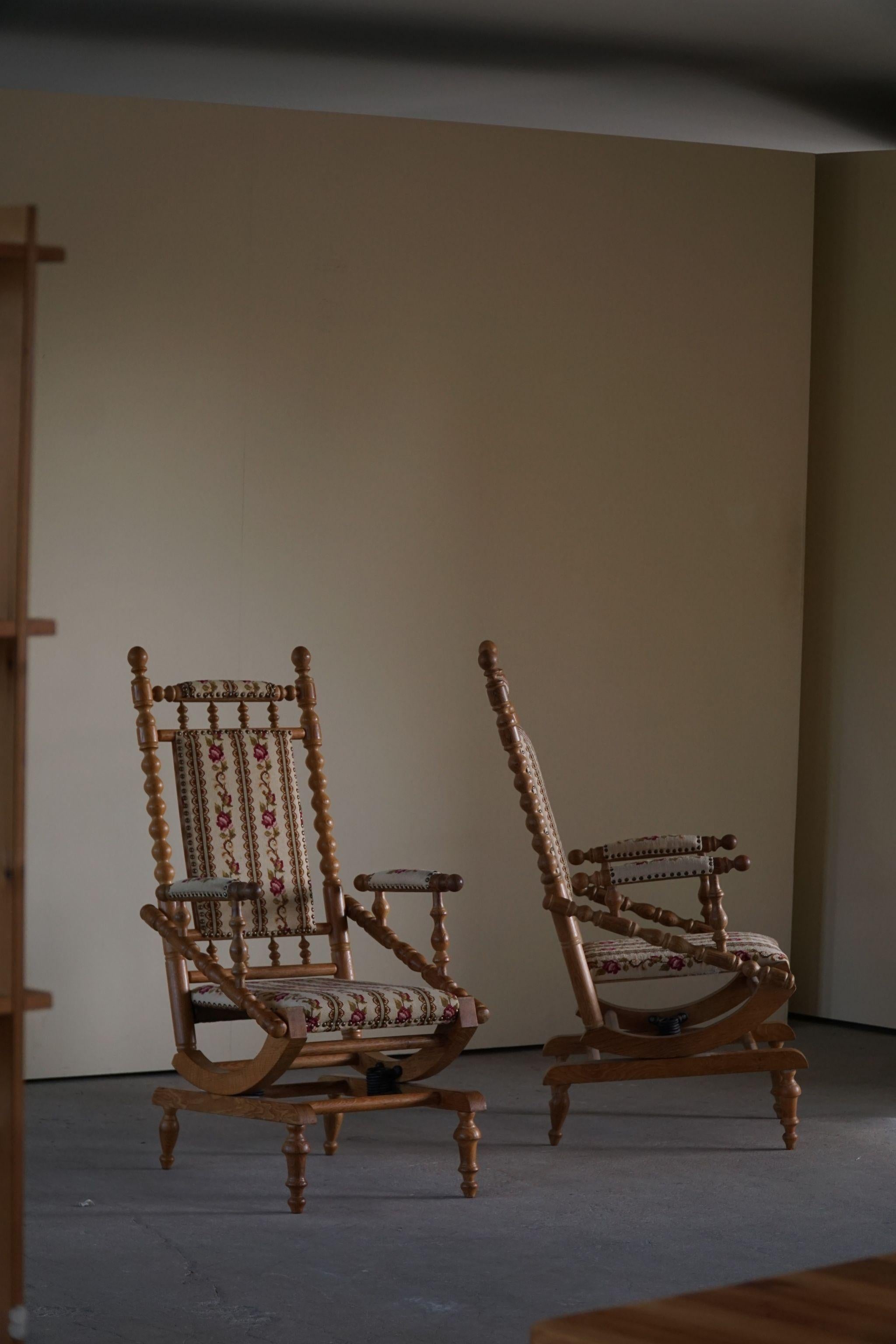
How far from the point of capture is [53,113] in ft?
17.6

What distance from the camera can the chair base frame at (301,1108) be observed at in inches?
150

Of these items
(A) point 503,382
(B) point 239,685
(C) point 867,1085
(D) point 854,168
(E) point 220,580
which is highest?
(D) point 854,168

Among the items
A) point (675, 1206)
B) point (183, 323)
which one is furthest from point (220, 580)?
point (675, 1206)

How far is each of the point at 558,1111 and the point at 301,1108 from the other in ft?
3.07

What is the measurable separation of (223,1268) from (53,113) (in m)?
→ 3.76

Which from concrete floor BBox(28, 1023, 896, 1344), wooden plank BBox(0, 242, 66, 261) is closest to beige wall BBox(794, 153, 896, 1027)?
concrete floor BBox(28, 1023, 896, 1344)

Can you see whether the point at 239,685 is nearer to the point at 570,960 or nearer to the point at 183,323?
the point at 570,960

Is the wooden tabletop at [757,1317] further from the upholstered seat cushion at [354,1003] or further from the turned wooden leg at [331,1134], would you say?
the turned wooden leg at [331,1134]

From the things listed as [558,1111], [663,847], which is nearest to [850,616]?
[663,847]

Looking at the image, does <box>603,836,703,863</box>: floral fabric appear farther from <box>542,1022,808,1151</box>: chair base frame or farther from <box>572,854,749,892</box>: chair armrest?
<box>542,1022,808,1151</box>: chair base frame

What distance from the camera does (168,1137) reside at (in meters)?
4.22

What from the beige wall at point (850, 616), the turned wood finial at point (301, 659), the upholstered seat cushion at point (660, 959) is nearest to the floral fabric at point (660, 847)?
the upholstered seat cushion at point (660, 959)

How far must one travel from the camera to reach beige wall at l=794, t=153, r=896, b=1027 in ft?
21.2

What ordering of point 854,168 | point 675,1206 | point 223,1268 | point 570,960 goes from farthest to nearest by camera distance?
point 854,168 → point 570,960 → point 675,1206 → point 223,1268
